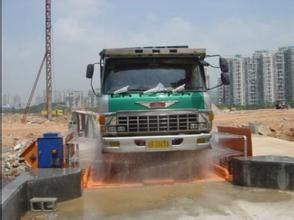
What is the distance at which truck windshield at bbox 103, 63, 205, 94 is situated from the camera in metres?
8.98

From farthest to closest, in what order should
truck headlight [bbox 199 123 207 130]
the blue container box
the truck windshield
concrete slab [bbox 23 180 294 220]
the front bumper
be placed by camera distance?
the truck windshield
truck headlight [bbox 199 123 207 130]
the blue container box
the front bumper
concrete slab [bbox 23 180 294 220]

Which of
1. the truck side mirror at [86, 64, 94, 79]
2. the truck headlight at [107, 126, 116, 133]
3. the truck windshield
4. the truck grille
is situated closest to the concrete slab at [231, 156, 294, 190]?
the truck grille

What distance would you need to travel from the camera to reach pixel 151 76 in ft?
29.9

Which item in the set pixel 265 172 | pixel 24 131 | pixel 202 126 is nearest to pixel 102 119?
pixel 202 126

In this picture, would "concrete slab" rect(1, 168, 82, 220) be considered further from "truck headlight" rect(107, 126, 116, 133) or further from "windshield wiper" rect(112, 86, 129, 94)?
"windshield wiper" rect(112, 86, 129, 94)

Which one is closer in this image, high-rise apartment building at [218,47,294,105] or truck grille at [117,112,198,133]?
truck grille at [117,112,198,133]

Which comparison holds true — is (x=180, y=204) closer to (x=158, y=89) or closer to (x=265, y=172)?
(x=265, y=172)

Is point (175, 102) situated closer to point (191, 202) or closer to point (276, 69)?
point (191, 202)

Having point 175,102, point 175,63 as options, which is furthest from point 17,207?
point 175,63

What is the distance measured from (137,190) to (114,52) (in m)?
2.62

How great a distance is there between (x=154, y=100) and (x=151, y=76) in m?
0.68

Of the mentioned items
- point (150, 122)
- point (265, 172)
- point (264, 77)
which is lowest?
point (265, 172)

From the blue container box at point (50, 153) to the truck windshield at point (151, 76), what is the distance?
4.36 ft

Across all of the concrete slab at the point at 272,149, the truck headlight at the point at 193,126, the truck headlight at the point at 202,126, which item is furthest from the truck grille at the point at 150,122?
the concrete slab at the point at 272,149
